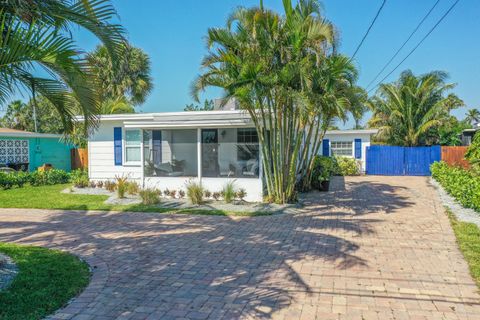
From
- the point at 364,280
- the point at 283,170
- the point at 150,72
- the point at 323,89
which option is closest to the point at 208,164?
the point at 283,170

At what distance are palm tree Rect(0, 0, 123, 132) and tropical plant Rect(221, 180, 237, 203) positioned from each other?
6459 millimetres

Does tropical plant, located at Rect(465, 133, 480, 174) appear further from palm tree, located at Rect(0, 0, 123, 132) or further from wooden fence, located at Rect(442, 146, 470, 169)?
palm tree, located at Rect(0, 0, 123, 132)

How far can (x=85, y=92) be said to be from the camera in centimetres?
551

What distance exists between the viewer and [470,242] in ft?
23.2

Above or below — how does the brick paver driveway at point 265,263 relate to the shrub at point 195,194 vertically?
below

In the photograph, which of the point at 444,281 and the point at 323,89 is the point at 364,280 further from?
the point at 323,89

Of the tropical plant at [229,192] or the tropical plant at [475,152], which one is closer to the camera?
the tropical plant at [475,152]

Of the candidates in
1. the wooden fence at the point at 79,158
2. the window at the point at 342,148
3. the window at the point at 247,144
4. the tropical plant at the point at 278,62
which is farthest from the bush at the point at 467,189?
the wooden fence at the point at 79,158

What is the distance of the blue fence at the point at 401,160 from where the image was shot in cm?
2177

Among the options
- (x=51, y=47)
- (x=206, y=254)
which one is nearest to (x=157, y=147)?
(x=206, y=254)

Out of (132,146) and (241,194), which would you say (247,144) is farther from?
(132,146)

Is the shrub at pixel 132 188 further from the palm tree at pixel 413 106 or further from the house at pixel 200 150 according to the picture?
the palm tree at pixel 413 106

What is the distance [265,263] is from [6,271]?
161 inches

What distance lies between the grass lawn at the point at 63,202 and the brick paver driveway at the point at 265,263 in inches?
24.7
